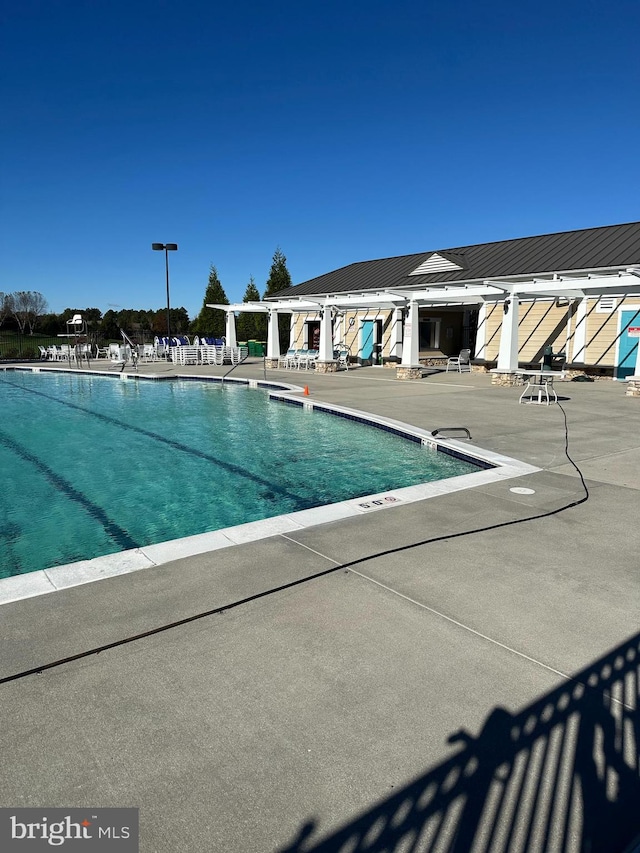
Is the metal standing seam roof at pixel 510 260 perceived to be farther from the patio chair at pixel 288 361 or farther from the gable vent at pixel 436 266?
the patio chair at pixel 288 361

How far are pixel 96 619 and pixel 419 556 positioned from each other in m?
2.30

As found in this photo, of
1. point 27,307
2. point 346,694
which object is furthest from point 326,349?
point 27,307

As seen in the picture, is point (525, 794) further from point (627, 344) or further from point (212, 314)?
point (212, 314)

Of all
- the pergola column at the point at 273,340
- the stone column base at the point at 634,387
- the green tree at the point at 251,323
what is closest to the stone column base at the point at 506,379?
the stone column base at the point at 634,387

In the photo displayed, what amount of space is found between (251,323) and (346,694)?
44.5 m

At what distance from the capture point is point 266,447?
9609 mm

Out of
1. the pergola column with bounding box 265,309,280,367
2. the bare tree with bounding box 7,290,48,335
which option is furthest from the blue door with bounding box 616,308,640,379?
the bare tree with bounding box 7,290,48,335

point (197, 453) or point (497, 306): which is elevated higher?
point (497, 306)

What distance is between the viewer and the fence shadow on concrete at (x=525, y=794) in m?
1.89

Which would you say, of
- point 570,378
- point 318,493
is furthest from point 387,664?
point 570,378

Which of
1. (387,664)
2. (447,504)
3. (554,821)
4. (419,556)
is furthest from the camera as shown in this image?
(447,504)

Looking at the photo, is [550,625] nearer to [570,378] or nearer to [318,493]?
[318,493]

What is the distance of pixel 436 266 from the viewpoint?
26094 mm

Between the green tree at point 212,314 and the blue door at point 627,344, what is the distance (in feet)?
112
